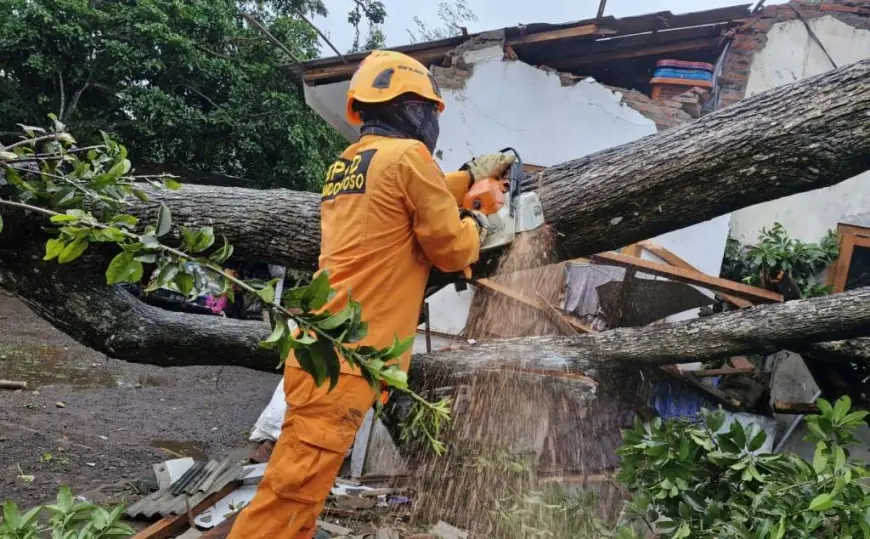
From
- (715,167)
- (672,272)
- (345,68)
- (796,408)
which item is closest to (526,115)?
(345,68)

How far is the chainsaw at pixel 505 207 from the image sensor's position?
260 cm

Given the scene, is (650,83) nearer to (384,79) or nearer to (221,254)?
(384,79)

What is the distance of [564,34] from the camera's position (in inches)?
264

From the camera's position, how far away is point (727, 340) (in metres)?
3.36

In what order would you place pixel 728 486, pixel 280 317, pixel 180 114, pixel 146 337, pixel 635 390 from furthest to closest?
pixel 180 114 < pixel 635 390 < pixel 146 337 < pixel 728 486 < pixel 280 317

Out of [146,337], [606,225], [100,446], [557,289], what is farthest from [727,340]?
[100,446]

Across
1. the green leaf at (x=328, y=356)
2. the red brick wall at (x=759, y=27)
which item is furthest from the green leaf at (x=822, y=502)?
the red brick wall at (x=759, y=27)

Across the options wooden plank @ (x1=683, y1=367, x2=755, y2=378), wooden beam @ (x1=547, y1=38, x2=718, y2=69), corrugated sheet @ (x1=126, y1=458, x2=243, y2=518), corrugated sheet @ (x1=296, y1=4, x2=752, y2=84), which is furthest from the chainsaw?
wooden beam @ (x1=547, y1=38, x2=718, y2=69)

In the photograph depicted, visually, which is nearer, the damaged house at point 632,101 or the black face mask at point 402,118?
the black face mask at point 402,118

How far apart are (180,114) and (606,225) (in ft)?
33.5

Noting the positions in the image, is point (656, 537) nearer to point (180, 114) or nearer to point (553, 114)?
point (553, 114)

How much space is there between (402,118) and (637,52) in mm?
5425

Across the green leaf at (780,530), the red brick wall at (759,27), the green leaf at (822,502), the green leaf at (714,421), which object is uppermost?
the red brick wall at (759,27)

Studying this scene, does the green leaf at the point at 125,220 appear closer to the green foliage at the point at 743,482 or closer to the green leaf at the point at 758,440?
the green foliage at the point at 743,482
